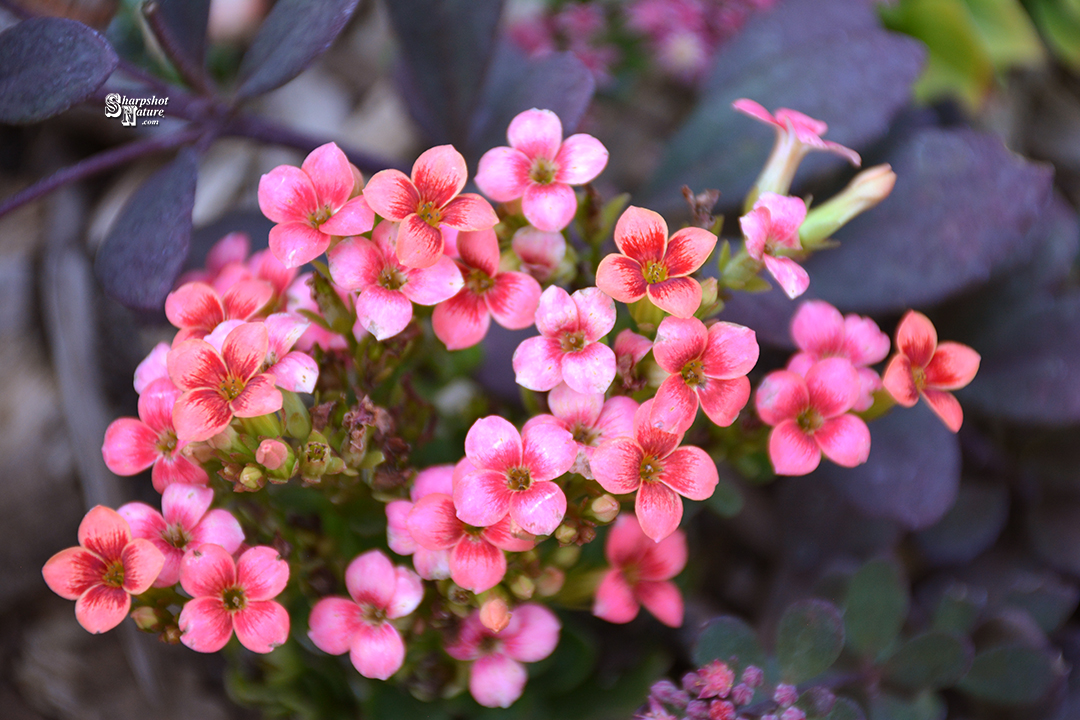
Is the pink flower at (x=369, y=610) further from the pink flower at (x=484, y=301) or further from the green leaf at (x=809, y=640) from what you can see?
the green leaf at (x=809, y=640)

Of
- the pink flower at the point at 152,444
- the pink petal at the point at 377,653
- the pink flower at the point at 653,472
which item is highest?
the pink flower at the point at 653,472

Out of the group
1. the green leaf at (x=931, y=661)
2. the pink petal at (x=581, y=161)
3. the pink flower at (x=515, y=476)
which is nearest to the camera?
the pink flower at (x=515, y=476)

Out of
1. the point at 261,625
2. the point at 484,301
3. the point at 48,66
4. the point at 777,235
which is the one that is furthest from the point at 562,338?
the point at 48,66

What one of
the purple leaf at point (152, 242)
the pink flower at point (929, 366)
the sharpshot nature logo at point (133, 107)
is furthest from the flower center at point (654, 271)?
the sharpshot nature logo at point (133, 107)

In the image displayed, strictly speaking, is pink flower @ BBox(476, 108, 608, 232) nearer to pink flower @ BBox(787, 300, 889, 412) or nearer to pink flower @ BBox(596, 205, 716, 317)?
pink flower @ BBox(596, 205, 716, 317)

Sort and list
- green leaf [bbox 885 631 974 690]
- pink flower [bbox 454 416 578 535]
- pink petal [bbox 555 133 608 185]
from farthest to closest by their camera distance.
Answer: green leaf [bbox 885 631 974 690]
pink petal [bbox 555 133 608 185]
pink flower [bbox 454 416 578 535]

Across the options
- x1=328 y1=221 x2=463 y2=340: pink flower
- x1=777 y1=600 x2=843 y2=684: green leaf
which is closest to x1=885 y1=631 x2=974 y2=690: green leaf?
x1=777 y1=600 x2=843 y2=684: green leaf
